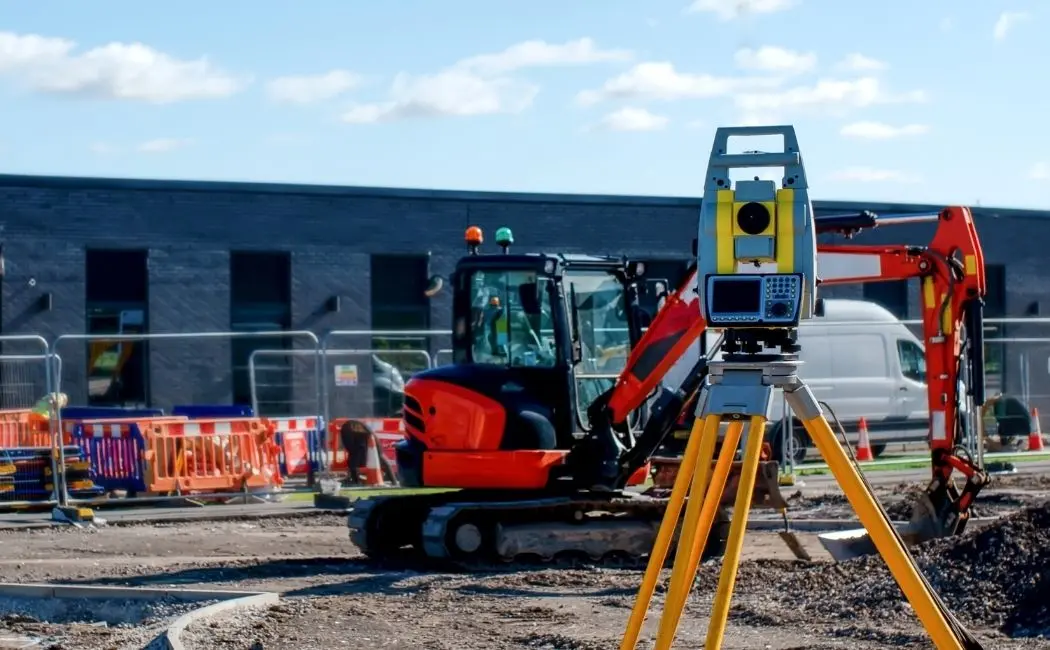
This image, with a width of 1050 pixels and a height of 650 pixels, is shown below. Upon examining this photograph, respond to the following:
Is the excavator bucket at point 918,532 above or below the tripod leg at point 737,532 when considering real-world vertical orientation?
below

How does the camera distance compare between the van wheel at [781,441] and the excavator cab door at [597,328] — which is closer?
the excavator cab door at [597,328]

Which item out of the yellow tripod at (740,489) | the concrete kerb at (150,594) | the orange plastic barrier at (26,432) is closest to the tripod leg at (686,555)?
the yellow tripod at (740,489)

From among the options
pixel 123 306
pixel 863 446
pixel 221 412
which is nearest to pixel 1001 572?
pixel 863 446

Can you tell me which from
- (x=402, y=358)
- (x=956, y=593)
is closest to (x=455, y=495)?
(x=956, y=593)

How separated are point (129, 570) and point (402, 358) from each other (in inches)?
450

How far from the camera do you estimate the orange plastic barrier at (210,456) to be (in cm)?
1975

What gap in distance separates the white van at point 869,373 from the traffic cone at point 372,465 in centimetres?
696

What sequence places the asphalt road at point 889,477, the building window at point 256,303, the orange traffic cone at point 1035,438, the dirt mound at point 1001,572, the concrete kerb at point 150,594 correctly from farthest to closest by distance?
1. the building window at point 256,303
2. the orange traffic cone at point 1035,438
3. the asphalt road at point 889,477
4. the concrete kerb at point 150,594
5. the dirt mound at point 1001,572

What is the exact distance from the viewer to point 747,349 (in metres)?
6.02

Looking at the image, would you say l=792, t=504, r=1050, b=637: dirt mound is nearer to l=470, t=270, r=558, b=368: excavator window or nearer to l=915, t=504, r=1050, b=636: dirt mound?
l=915, t=504, r=1050, b=636: dirt mound

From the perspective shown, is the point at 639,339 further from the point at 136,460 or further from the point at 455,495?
the point at 136,460

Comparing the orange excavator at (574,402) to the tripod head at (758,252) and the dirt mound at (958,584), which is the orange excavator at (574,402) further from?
the tripod head at (758,252)

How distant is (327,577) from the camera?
41.8ft

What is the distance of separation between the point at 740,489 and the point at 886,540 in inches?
22.9
